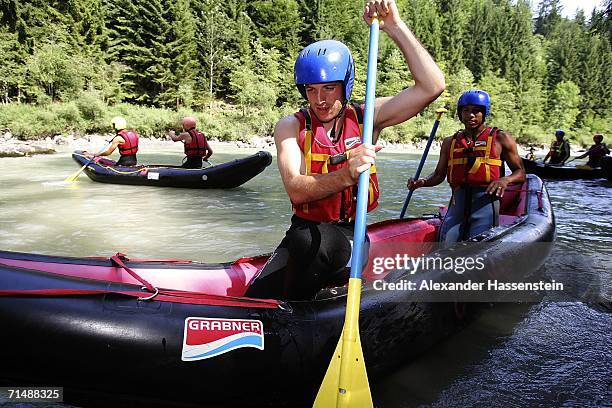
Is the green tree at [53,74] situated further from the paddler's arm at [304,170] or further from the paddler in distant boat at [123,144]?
the paddler's arm at [304,170]

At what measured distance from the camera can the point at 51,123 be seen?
22.2 meters

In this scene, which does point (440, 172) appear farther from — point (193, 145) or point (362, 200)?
point (193, 145)

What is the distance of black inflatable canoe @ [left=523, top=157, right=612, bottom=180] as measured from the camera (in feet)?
38.2

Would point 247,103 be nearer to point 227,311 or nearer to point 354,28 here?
point 354,28

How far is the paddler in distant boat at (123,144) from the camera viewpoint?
9.45 m

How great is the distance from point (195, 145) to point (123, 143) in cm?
149

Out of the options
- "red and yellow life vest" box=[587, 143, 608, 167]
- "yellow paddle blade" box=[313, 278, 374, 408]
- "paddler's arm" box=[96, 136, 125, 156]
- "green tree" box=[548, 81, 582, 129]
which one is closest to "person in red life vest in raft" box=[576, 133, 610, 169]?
"red and yellow life vest" box=[587, 143, 608, 167]

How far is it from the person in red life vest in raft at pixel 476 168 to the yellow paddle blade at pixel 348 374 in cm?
231

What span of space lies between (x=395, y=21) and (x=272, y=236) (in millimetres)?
4020

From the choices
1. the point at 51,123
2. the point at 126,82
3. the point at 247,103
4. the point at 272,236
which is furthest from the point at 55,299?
the point at 126,82

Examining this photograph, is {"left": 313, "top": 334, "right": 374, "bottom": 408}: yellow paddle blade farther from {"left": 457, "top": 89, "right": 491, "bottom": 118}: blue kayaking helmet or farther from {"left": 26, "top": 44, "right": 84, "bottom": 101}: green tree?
{"left": 26, "top": 44, "right": 84, "bottom": 101}: green tree

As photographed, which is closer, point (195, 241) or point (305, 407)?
point (305, 407)

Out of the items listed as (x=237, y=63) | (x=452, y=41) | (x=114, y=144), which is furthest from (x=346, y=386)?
(x=452, y=41)

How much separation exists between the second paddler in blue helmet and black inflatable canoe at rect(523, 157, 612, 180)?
10564 mm
